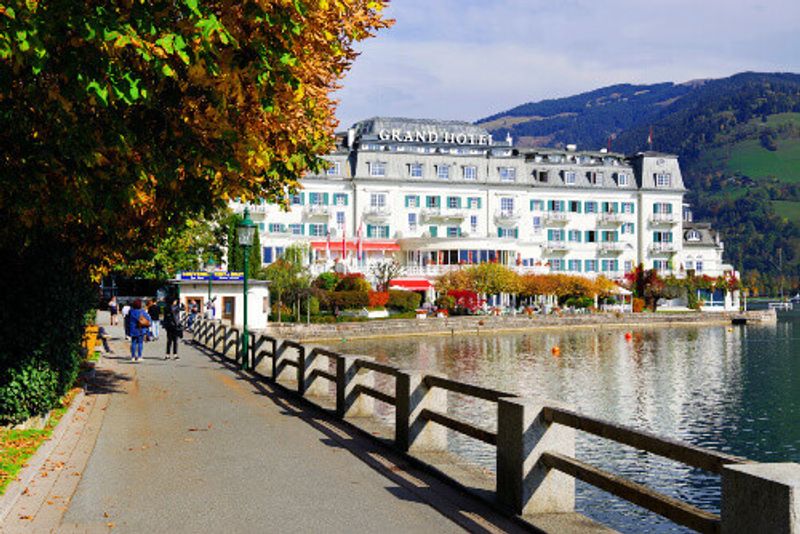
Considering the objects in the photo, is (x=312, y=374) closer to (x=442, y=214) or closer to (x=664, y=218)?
(x=442, y=214)

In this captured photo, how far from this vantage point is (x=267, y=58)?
34.8 ft

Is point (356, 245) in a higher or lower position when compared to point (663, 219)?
lower

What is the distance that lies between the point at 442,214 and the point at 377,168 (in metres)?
8.50

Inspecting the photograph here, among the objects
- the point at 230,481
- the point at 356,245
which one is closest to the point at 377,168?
the point at 356,245

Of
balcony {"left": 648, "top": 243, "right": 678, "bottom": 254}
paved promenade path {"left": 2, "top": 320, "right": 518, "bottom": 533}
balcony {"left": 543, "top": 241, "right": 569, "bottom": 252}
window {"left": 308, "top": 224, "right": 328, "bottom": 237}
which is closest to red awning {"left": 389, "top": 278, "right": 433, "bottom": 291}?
window {"left": 308, "top": 224, "right": 328, "bottom": 237}

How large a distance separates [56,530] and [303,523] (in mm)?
2118

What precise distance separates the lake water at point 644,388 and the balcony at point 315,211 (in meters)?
29.4

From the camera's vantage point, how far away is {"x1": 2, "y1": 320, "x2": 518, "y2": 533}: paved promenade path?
8617mm

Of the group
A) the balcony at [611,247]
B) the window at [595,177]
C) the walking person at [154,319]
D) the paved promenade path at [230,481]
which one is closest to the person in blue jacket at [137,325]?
the paved promenade path at [230,481]

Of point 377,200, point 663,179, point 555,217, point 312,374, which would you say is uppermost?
point 663,179

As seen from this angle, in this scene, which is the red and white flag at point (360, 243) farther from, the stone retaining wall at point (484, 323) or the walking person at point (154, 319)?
the walking person at point (154, 319)

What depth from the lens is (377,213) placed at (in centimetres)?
9994

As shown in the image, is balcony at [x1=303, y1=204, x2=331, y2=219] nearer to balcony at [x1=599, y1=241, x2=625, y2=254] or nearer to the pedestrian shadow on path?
balcony at [x1=599, y1=241, x2=625, y2=254]

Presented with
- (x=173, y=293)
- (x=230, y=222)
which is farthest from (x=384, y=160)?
(x=173, y=293)
